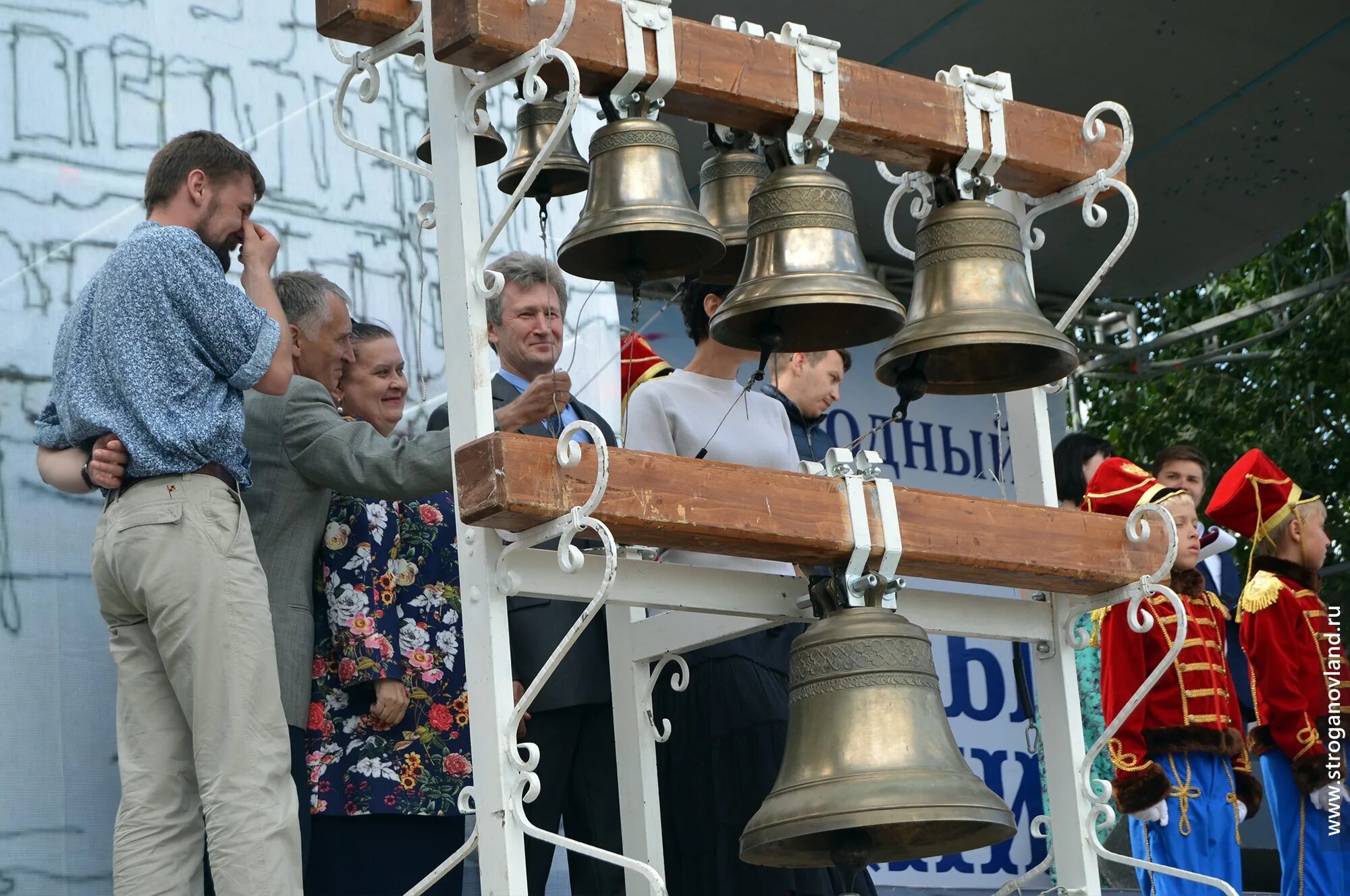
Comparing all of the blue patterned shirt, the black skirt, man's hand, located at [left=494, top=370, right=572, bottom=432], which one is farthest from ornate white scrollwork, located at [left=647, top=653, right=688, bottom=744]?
the blue patterned shirt

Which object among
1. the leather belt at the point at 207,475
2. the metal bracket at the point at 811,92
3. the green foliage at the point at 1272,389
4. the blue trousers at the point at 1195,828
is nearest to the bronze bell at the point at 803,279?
the metal bracket at the point at 811,92

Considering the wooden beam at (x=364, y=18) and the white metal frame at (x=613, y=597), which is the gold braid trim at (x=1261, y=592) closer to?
the white metal frame at (x=613, y=597)

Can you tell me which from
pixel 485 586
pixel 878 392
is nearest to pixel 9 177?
pixel 485 586

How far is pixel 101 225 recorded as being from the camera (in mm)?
4488

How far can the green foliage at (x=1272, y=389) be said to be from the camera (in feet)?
38.4

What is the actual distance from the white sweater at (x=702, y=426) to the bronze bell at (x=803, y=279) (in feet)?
1.49

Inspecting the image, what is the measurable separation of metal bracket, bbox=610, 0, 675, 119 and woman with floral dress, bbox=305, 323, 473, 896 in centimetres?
120

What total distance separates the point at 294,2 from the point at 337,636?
6.44 feet

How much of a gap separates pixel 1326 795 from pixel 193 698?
4.12 m

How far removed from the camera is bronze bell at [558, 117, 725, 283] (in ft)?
11.5

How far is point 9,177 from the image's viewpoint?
439 cm

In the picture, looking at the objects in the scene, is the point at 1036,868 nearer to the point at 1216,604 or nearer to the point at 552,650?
the point at 552,650

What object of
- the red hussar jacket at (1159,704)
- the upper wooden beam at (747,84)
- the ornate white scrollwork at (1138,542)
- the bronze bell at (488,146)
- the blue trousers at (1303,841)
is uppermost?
the bronze bell at (488,146)

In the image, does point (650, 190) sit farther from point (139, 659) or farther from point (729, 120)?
point (139, 659)
